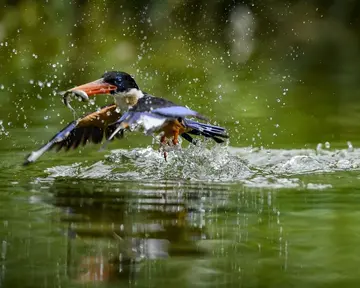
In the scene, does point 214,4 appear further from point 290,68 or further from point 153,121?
point 153,121

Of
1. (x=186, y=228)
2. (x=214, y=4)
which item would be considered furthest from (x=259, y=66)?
(x=186, y=228)

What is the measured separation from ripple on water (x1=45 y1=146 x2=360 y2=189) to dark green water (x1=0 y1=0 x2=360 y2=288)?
1 centimetres

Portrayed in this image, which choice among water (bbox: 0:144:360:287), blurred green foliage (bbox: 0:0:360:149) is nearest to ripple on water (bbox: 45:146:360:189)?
water (bbox: 0:144:360:287)

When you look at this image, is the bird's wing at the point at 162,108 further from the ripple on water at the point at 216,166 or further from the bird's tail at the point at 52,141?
the bird's tail at the point at 52,141

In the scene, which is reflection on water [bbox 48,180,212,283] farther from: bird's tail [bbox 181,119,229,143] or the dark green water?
bird's tail [bbox 181,119,229,143]

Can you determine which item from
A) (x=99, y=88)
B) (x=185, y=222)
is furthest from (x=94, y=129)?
(x=185, y=222)

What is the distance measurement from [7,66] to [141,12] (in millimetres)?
2334

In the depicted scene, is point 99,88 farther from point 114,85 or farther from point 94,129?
point 94,129

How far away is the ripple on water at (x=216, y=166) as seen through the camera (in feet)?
17.2

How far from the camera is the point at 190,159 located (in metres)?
5.70

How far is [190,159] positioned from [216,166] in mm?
245

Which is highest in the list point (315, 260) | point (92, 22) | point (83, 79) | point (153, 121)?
point (92, 22)

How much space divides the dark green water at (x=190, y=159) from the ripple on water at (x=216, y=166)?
15mm

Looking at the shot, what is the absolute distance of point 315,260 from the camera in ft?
10.6
